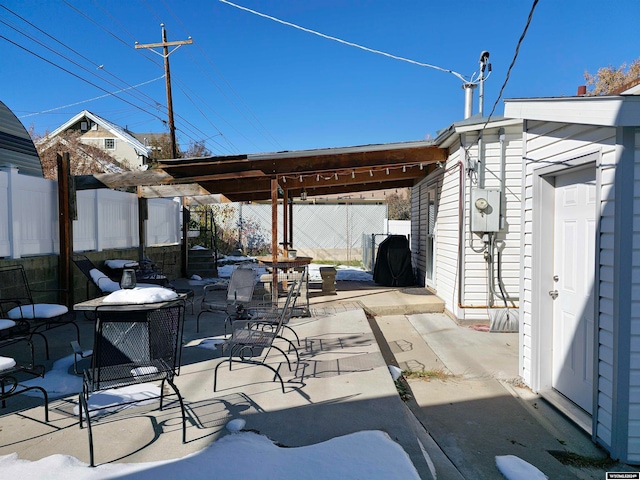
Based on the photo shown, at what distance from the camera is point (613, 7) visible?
5977 millimetres

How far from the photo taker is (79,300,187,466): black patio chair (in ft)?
9.48

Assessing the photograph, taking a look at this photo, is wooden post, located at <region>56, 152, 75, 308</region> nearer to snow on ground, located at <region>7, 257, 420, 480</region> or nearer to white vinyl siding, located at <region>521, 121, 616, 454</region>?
snow on ground, located at <region>7, 257, 420, 480</region>

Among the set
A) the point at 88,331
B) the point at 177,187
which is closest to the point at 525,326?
the point at 88,331

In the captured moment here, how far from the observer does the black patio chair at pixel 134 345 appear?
2.89 m

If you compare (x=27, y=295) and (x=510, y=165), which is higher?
(x=510, y=165)

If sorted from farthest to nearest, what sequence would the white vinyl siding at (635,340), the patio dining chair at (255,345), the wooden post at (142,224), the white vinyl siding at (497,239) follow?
the wooden post at (142,224), the white vinyl siding at (497,239), the patio dining chair at (255,345), the white vinyl siding at (635,340)

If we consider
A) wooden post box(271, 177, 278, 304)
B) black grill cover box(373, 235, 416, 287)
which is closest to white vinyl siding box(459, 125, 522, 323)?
wooden post box(271, 177, 278, 304)

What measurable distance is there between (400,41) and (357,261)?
9.22 meters

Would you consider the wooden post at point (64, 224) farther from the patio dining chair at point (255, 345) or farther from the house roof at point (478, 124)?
the house roof at point (478, 124)

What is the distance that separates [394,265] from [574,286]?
675cm

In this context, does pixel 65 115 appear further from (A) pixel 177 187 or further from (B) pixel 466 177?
(B) pixel 466 177

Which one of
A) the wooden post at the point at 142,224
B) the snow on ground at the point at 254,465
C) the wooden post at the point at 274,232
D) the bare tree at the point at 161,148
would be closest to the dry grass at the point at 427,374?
the snow on ground at the point at 254,465

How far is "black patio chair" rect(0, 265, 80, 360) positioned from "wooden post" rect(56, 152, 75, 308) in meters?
0.60

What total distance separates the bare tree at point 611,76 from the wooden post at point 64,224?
1824cm
